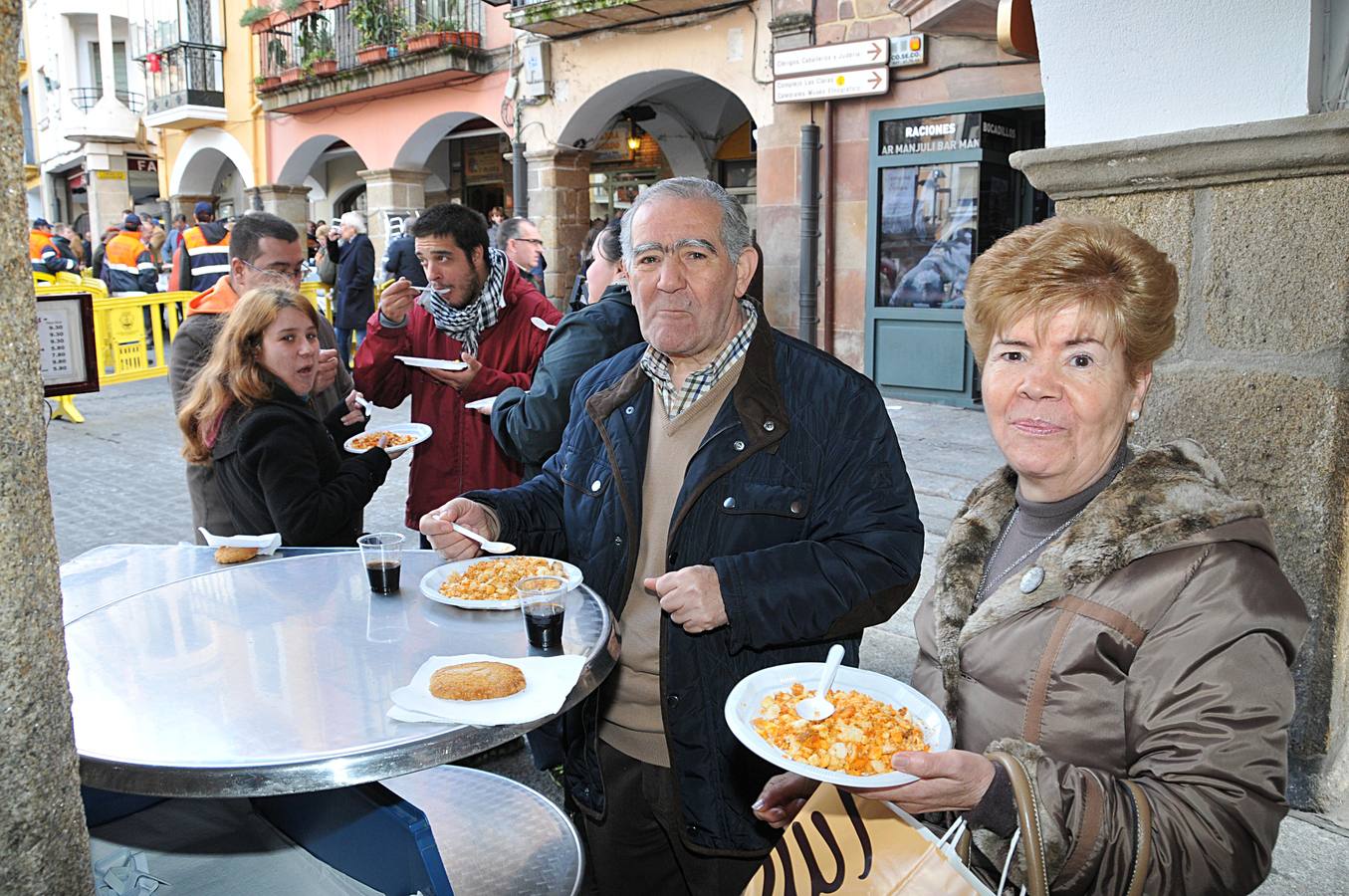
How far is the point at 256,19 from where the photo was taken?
18906mm

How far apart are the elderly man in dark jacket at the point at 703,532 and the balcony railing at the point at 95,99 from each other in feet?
96.0

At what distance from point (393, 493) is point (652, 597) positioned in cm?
542

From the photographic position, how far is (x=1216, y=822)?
4.30 ft

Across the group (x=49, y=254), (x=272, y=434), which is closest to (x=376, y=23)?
(x=49, y=254)

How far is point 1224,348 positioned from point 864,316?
8144mm

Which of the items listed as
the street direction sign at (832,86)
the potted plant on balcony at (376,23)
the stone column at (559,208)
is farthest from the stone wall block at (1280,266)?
the potted plant on balcony at (376,23)

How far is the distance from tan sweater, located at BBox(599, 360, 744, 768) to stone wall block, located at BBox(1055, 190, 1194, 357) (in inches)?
45.5

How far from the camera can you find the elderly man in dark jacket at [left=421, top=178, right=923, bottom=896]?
2.16m

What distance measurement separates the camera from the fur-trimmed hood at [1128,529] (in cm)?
143

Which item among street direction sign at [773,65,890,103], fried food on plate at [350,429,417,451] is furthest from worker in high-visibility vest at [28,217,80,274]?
fried food on plate at [350,429,417,451]

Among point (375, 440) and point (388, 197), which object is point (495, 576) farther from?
point (388, 197)

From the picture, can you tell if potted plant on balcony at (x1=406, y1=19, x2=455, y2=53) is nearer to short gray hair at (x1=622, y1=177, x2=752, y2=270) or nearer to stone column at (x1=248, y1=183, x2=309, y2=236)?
stone column at (x1=248, y1=183, x2=309, y2=236)

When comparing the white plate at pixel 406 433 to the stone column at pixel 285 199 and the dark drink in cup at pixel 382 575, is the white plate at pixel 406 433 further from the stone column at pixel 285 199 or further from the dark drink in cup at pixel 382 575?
the stone column at pixel 285 199

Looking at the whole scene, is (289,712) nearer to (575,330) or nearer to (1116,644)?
(1116,644)
